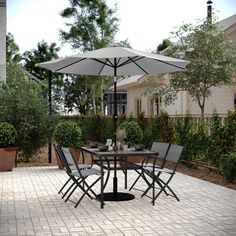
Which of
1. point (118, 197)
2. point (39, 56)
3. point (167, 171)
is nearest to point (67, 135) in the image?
point (118, 197)

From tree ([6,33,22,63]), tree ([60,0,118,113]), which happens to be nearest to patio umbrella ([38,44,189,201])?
tree ([60,0,118,113])

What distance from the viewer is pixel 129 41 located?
1121 inches

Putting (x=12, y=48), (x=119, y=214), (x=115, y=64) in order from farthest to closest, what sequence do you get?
(x=12, y=48), (x=115, y=64), (x=119, y=214)

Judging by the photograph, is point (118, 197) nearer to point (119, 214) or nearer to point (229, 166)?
point (119, 214)

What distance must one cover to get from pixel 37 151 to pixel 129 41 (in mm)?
17121

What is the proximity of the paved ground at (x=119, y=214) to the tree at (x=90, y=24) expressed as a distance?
2013 cm

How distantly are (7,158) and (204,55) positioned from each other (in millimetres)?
7291

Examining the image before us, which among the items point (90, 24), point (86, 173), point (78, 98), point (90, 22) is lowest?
point (86, 173)

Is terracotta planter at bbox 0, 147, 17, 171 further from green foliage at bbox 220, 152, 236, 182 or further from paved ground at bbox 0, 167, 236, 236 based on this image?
green foliage at bbox 220, 152, 236, 182

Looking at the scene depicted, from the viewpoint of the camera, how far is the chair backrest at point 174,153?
697cm

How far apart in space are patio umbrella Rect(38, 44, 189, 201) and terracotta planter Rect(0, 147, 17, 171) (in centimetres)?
319

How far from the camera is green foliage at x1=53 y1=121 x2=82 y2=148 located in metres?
11.3

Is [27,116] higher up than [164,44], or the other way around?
[164,44]

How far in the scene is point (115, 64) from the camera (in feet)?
25.8
